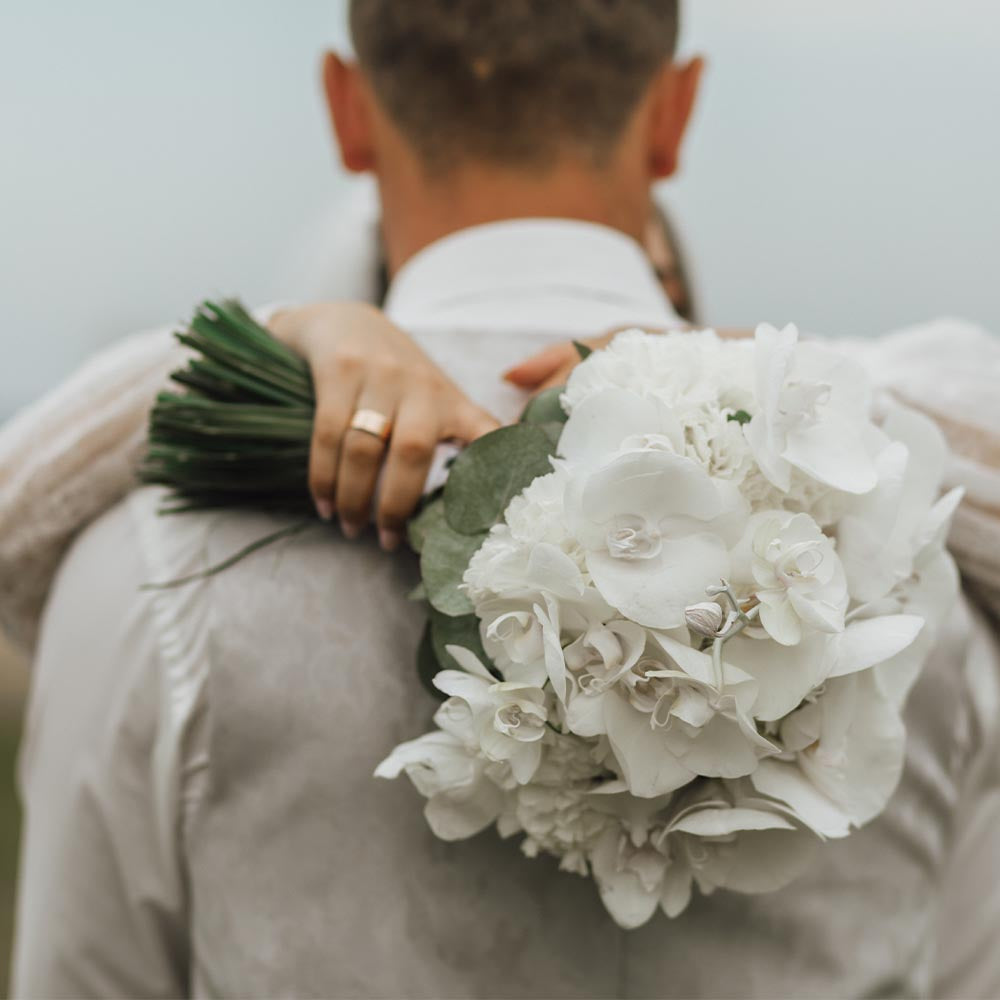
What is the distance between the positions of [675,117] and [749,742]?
81 centimetres

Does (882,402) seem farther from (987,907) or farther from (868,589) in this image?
(987,907)

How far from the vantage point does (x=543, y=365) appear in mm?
829

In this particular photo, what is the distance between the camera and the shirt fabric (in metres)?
0.79

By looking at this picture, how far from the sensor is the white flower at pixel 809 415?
23.9 inches

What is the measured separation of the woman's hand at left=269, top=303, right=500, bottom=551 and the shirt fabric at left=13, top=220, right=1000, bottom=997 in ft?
0.22

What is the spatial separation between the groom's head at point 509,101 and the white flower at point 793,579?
0.58m

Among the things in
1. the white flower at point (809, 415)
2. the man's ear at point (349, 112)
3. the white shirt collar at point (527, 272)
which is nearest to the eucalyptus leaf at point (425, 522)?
the white flower at point (809, 415)

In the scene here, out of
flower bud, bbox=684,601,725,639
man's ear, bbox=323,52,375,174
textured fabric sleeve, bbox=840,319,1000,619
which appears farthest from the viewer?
man's ear, bbox=323,52,375,174

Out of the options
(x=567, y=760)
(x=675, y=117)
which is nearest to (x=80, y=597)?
(x=567, y=760)

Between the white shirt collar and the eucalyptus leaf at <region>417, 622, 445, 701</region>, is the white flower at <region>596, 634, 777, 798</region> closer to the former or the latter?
the eucalyptus leaf at <region>417, 622, 445, 701</region>

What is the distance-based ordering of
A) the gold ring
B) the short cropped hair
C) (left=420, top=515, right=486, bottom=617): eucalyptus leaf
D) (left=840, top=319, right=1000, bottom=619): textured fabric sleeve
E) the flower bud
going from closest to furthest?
the flower bud
(left=420, top=515, right=486, bottom=617): eucalyptus leaf
the gold ring
(left=840, top=319, right=1000, bottom=619): textured fabric sleeve
the short cropped hair

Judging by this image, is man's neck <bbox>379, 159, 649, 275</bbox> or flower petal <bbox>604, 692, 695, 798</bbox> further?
man's neck <bbox>379, 159, 649, 275</bbox>

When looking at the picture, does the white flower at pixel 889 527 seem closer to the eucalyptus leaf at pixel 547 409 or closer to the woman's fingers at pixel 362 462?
→ the eucalyptus leaf at pixel 547 409

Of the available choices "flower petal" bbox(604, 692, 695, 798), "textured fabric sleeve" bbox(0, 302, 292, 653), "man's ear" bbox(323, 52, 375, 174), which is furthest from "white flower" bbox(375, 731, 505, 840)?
"man's ear" bbox(323, 52, 375, 174)
